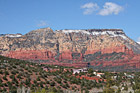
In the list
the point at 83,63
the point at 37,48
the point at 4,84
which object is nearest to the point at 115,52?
the point at 83,63

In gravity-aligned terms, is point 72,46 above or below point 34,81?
above

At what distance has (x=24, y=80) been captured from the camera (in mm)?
49062

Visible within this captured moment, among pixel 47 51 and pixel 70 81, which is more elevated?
pixel 47 51

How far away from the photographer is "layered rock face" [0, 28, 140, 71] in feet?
531

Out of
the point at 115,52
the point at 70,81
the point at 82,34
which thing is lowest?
the point at 70,81

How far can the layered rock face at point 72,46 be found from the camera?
162000 millimetres

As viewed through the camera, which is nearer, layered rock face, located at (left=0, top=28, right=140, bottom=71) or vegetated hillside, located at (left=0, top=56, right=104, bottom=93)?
vegetated hillside, located at (left=0, top=56, right=104, bottom=93)

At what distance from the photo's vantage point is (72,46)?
18112 centimetres

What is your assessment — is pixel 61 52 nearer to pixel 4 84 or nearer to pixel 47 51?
pixel 47 51

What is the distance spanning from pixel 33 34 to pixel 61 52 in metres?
23.2

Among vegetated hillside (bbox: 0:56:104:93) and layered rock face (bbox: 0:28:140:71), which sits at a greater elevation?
layered rock face (bbox: 0:28:140:71)

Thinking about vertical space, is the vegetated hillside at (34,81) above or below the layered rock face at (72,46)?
below

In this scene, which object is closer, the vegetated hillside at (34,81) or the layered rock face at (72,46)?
the vegetated hillside at (34,81)

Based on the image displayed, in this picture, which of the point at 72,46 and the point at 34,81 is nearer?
the point at 34,81
